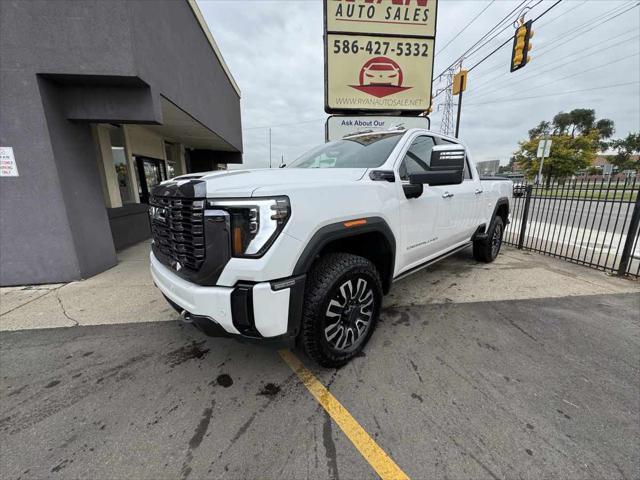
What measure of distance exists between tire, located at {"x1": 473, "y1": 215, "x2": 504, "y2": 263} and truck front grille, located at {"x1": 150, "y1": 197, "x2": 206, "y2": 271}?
14.9 ft

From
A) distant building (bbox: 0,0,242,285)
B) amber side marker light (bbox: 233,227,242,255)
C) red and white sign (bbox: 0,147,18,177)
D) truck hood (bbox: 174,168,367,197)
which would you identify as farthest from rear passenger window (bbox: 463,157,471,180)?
red and white sign (bbox: 0,147,18,177)

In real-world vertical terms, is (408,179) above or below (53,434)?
above

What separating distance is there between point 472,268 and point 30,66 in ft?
23.3

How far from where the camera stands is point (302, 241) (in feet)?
5.79

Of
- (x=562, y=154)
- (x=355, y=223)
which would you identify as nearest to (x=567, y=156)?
(x=562, y=154)

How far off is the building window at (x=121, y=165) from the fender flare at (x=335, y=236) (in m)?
7.73

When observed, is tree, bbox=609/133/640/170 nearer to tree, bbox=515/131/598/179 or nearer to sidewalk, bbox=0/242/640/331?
tree, bbox=515/131/598/179

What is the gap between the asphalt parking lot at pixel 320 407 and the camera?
61.3 inches

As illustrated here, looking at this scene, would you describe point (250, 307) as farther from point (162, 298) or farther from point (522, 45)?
point (522, 45)

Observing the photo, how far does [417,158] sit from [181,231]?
2399 mm

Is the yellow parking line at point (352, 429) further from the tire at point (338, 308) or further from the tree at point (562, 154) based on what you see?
the tree at point (562, 154)

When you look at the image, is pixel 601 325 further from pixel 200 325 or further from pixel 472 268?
pixel 200 325

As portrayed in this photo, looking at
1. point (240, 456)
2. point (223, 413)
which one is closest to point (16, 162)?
point (223, 413)

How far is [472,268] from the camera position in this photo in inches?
194
